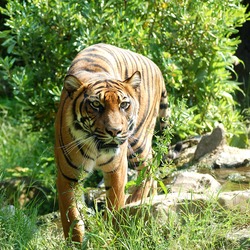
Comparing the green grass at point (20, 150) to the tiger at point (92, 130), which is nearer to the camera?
the tiger at point (92, 130)

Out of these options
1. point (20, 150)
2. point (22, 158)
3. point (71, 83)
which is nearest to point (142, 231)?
point (71, 83)

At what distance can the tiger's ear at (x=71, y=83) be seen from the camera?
5309 mm

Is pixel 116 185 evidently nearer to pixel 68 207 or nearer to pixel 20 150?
pixel 68 207

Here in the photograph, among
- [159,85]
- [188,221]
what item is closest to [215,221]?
[188,221]

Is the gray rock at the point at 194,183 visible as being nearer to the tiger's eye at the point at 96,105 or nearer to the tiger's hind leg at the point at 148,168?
the tiger's hind leg at the point at 148,168

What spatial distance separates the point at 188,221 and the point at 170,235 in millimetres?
222

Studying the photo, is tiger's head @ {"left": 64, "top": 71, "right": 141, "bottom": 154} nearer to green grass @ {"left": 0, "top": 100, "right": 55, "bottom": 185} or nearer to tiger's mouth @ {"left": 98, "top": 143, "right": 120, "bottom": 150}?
tiger's mouth @ {"left": 98, "top": 143, "right": 120, "bottom": 150}

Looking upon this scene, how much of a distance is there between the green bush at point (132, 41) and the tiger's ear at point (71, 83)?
1.93 m

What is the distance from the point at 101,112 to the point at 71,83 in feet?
1.16

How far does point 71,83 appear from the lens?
210 inches

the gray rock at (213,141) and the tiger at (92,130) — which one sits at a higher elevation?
the tiger at (92,130)

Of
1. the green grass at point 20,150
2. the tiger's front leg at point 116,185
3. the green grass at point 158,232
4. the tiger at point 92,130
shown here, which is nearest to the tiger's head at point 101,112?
the tiger at point 92,130

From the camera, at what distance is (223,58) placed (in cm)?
779

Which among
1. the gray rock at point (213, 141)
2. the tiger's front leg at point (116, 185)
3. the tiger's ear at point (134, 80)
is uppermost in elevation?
the tiger's ear at point (134, 80)
